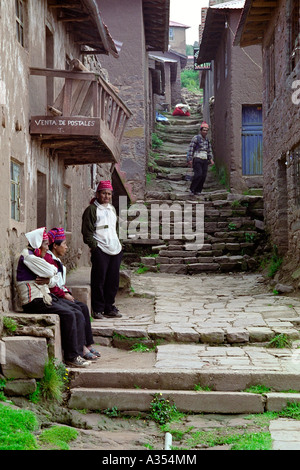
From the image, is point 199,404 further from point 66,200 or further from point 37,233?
point 66,200

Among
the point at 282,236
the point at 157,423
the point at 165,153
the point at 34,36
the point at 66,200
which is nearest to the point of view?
the point at 157,423

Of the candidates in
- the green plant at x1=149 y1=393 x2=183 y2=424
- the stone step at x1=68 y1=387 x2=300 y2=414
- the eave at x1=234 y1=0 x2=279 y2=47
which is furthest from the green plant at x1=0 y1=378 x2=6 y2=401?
the eave at x1=234 y1=0 x2=279 y2=47

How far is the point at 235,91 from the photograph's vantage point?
1706 cm

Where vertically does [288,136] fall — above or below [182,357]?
above

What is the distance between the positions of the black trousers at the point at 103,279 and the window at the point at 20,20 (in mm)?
Result: 2836

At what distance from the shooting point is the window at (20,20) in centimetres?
728

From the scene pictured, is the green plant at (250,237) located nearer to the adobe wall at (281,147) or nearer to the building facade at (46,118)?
the adobe wall at (281,147)

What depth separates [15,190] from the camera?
6.91 meters

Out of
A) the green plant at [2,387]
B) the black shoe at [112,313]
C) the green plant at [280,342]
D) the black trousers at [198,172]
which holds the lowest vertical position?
the green plant at [2,387]

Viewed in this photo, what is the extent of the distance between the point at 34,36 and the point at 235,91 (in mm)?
10155

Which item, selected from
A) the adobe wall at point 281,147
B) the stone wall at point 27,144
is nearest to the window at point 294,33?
the adobe wall at point 281,147

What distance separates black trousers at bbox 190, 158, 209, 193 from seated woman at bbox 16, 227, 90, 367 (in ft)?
34.6

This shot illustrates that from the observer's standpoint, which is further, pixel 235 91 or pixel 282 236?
pixel 235 91
